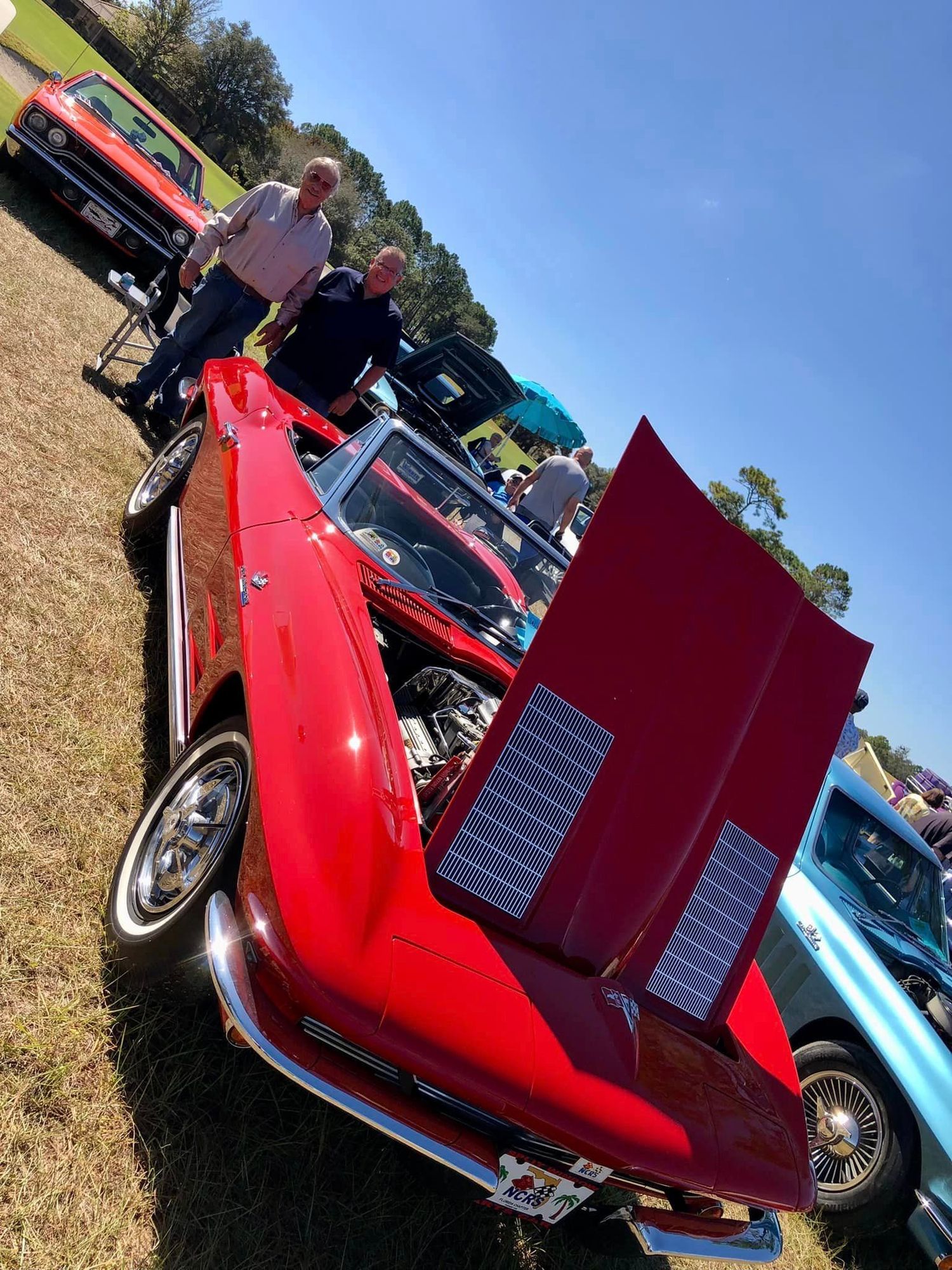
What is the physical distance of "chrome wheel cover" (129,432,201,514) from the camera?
166 inches

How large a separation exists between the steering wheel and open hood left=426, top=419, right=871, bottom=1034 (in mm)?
960

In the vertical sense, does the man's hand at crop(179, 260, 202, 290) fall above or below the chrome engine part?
above

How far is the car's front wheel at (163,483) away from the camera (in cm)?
417

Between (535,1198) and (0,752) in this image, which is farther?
(0,752)

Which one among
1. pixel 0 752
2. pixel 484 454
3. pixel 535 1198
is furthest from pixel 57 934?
pixel 484 454

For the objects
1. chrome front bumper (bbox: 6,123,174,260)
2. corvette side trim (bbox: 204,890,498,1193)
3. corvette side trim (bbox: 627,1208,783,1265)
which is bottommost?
corvette side trim (bbox: 204,890,498,1193)

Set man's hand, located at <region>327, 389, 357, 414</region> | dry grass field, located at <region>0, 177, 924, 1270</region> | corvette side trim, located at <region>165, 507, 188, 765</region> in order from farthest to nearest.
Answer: man's hand, located at <region>327, 389, 357, 414</region>
corvette side trim, located at <region>165, 507, 188, 765</region>
dry grass field, located at <region>0, 177, 924, 1270</region>

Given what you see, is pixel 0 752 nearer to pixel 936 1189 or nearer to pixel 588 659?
pixel 588 659

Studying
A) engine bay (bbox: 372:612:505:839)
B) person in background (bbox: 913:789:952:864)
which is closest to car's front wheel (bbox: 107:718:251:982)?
engine bay (bbox: 372:612:505:839)

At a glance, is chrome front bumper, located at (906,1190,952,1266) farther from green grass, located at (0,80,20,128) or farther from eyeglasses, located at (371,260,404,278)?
green grass, located at (0,80,20,128)

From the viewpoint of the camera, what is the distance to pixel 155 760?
3.17 meters

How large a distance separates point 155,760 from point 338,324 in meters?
3.46

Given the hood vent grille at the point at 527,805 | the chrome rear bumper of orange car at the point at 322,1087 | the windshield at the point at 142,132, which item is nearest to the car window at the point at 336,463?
the hood vent grille at the point at 527,805

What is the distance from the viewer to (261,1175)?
208 cm
